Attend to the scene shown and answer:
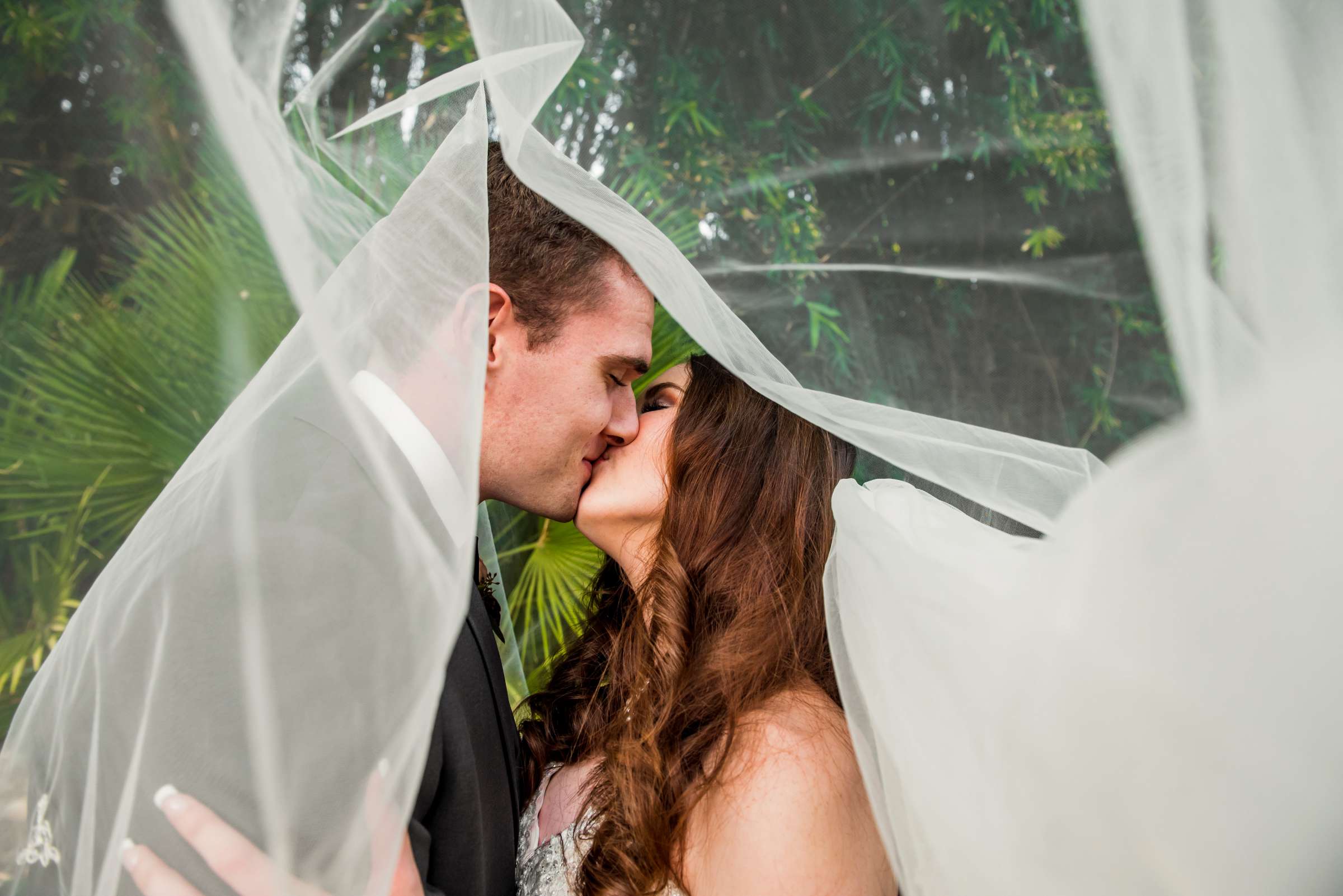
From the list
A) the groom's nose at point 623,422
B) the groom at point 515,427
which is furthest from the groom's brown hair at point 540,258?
the groom's nose at point 623,422

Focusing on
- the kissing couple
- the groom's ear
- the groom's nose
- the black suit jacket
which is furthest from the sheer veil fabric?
the groom's nose

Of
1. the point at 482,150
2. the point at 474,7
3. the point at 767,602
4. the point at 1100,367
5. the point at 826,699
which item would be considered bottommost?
the point at 826,699

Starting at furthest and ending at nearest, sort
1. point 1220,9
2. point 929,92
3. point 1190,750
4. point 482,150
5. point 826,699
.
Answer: point 826,699
point 482,150
point 929,92
point 1190,750
point 1220,9

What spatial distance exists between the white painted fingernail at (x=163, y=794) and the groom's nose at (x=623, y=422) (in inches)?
39.5

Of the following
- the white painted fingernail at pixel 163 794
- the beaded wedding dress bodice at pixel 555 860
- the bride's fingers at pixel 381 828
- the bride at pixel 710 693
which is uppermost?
the white painted fingernail at pixel 163 794

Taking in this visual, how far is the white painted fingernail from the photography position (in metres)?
1.01

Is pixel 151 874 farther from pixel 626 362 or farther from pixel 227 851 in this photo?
pixel 626 362

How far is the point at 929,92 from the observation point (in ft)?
3.31

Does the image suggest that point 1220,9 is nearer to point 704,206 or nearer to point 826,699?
point 704,206

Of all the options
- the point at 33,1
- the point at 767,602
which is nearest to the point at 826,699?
the point at 767,602

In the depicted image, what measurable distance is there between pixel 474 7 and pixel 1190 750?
112 centimetres

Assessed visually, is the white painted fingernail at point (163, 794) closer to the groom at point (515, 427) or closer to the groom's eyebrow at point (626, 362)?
the groom at point (515, 427)

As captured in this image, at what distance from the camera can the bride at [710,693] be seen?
143 cm

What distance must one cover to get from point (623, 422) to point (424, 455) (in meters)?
0.83
